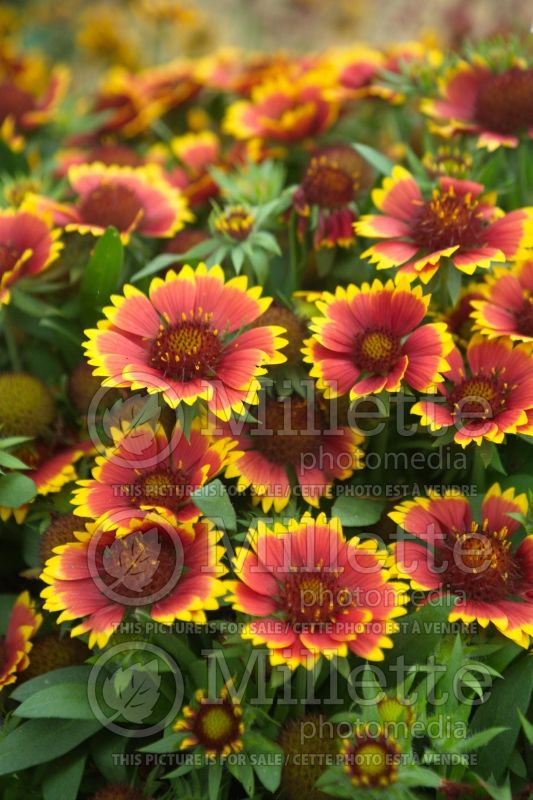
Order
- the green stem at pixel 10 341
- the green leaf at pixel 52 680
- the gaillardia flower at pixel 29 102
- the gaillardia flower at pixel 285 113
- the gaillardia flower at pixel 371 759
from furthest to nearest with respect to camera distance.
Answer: the gaillardia flower at pixel 29 102 < the gaillardia flower at pixel 285 113 < the green stem at pixel 10 341 < the green leaf at pixel 52 680 < the gaillardia flower at pixel 371 759

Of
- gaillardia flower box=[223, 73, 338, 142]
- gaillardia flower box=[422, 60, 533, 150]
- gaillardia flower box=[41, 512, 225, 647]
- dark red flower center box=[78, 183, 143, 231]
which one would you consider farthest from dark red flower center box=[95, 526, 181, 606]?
gaillardia flower box=[223, 73, 338, 142]

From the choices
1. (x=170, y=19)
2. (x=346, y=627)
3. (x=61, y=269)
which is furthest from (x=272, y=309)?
(x=170, y=19)

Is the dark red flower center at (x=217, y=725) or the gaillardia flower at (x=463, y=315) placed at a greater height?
the gaillardia flower at (x=463, y=315)

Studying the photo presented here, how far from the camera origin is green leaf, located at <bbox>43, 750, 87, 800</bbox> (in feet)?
3.56

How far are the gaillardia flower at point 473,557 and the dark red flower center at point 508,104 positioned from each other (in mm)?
694

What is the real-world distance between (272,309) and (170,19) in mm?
1791

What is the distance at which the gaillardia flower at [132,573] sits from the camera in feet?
3.30

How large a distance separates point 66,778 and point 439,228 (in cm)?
88

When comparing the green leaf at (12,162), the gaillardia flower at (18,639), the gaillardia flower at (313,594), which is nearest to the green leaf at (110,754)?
the gaillardia flower at (18,639)

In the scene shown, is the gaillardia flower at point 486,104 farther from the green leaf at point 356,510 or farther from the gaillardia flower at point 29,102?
the gaillardia flower at point 29,102

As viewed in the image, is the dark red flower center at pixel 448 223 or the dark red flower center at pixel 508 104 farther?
the dark red flower center at pixel 508 104

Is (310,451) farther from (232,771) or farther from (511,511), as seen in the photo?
(232,771)

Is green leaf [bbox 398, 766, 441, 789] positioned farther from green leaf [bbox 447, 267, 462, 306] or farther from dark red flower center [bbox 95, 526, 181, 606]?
green leaf [bbox 447, 267, 462, 306]

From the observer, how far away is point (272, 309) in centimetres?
129
